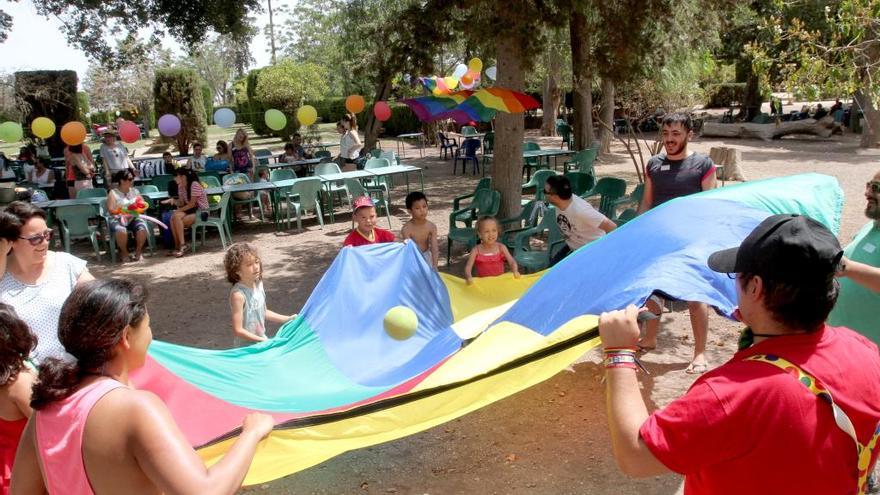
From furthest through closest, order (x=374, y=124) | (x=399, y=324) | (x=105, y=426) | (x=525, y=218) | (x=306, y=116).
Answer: (x=374, y=124) → (x=306, y=116) → (x=525, y=218) → (x=399, y=324) → (x=105, y=426)

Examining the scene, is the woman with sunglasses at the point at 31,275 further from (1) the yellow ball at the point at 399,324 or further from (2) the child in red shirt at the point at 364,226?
(2) the child in red shirt at the point at 364,226

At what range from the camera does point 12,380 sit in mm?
2117

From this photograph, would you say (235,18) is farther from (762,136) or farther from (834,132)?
(834,132)

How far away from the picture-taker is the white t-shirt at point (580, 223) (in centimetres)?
540

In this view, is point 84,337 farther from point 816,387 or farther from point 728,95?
point 728,95

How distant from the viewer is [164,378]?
130 inches

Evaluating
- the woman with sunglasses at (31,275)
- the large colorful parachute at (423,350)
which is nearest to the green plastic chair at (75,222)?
the large colorful parachute at (423,350)

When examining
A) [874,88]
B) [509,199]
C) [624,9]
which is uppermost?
[624,9]

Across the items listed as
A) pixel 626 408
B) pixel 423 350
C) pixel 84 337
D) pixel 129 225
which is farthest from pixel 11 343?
pixel 129 225

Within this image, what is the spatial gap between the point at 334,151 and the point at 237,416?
65.5 feet

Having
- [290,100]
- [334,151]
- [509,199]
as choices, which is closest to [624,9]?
[509,199]

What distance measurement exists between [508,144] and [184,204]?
15.7 ft

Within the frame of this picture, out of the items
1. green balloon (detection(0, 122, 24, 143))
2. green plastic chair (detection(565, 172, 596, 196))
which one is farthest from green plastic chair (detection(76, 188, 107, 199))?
green plastic chair (detection(565, 172, 596, 196))

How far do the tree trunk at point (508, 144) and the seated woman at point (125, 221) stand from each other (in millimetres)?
4941
